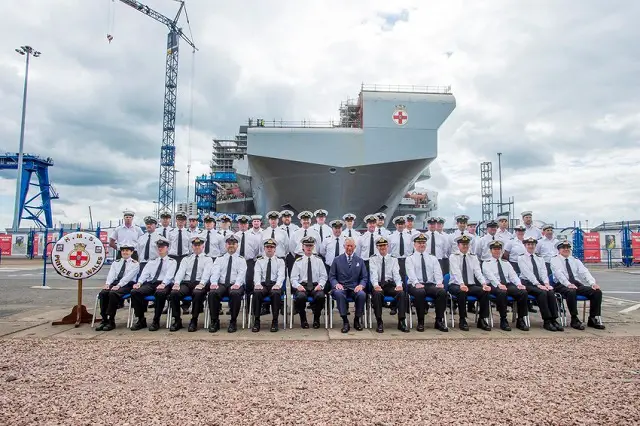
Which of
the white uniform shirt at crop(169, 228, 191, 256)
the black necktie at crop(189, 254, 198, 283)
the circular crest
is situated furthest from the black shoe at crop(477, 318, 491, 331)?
the circular crest

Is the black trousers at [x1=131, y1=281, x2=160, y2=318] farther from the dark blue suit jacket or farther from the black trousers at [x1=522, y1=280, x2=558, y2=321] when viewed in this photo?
the black trousers at [x1=522, y1=280, x2=558, y2=321]

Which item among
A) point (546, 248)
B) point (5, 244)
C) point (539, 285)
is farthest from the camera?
point (5, 244)

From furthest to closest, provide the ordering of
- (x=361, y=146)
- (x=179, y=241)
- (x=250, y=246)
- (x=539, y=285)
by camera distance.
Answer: (x=361, y=146) → (x=179, y=241) → (x=250, y=246) → (x=539, y=285)

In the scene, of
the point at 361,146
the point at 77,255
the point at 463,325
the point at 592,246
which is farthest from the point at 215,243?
the point at 592,246

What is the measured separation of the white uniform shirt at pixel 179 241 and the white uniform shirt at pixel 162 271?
99cm

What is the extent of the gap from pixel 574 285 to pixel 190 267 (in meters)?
6.01

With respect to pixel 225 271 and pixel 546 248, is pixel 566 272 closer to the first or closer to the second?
pixel 546 248

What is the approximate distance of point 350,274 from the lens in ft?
21.5

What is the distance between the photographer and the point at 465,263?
6.69 m

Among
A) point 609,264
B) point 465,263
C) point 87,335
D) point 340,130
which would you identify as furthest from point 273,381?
point 609,264

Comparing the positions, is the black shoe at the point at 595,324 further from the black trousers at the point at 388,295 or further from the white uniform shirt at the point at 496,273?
the black trousers at the point at 388,295

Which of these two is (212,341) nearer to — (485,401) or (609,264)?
(485,401)

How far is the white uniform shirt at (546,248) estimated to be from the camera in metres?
7.94

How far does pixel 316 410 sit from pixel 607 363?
316 centimetres
